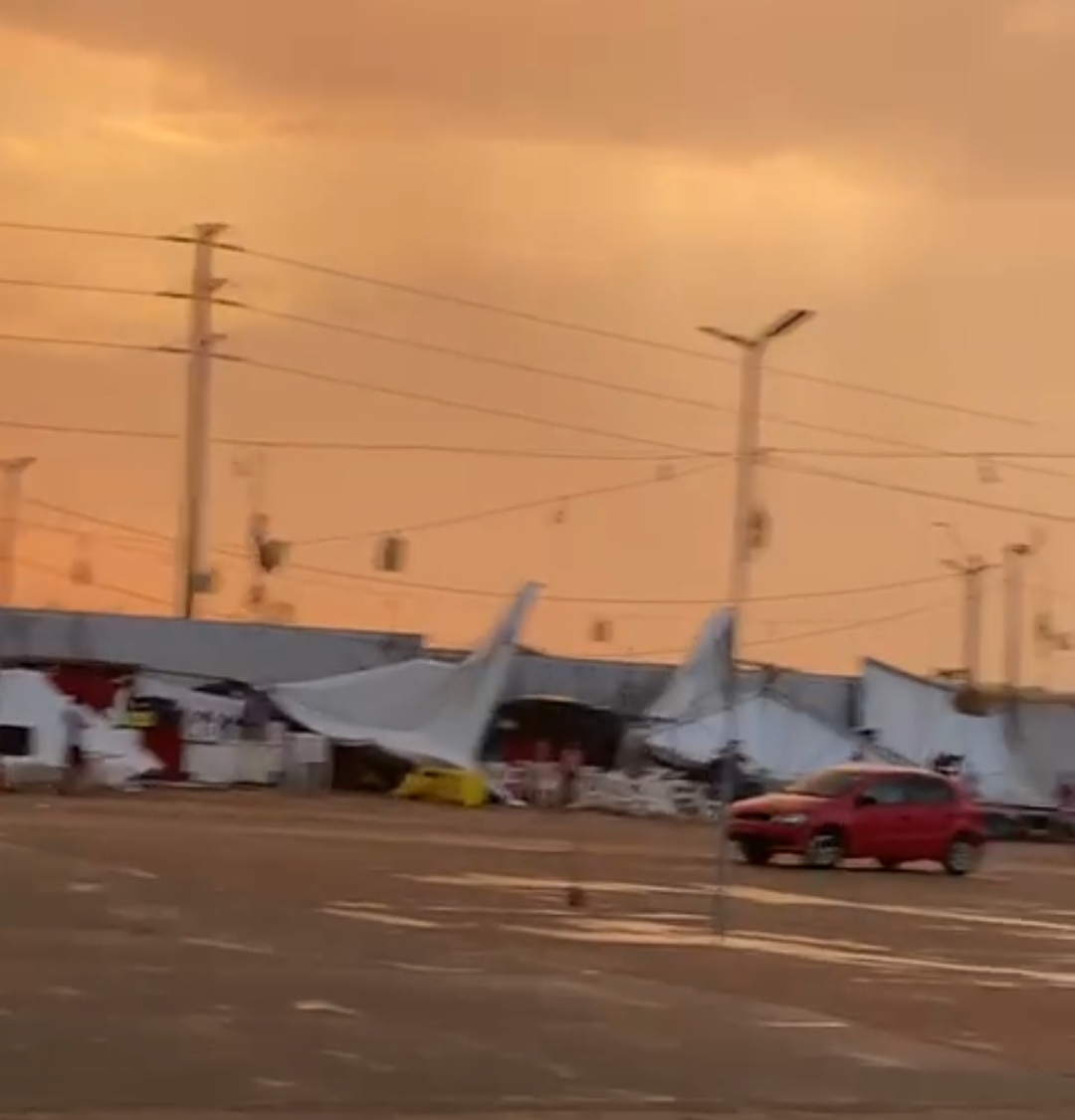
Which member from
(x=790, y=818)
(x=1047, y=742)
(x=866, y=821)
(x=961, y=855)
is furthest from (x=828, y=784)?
(x=1047, y=742)

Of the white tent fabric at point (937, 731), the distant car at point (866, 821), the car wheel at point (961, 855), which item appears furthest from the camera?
the white tent fabric at point (937, 731)

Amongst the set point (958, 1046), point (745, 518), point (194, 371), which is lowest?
point (958, 1046)

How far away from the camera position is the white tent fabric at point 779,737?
7319cm

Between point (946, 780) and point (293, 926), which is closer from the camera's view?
point (293, 926)

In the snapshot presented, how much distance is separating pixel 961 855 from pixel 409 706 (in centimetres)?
3557

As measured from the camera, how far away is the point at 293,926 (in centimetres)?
2262

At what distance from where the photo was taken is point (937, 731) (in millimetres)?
80000

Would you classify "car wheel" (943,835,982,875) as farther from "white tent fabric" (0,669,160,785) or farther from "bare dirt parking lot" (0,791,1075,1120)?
"white tent fabric" (0,669,160,785)

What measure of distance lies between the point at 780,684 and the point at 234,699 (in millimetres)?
17254

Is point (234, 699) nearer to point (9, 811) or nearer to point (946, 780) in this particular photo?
point (9, 811)

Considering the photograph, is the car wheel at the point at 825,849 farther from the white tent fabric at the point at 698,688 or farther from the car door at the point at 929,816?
the white tent fabric at the point at 698,688

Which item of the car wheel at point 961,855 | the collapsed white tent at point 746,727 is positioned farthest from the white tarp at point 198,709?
the car wheel at point 961,855

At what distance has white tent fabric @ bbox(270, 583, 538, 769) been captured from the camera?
243 ft

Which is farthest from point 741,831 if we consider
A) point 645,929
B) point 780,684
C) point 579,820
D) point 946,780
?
point 780,684
